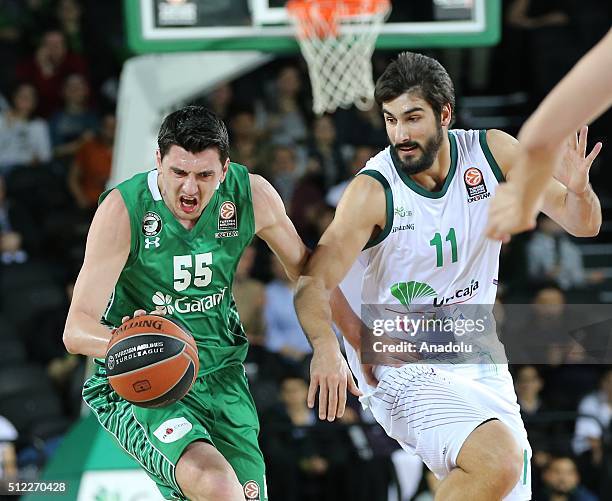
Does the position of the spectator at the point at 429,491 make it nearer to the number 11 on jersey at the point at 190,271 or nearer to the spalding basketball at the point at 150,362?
the number 11 on jersey at the point at 190,271

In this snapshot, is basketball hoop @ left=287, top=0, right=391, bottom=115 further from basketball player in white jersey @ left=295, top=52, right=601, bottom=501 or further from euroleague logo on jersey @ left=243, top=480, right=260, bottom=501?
euroleague logo on jersey @ left=243, top=480, right=260, bottom=501

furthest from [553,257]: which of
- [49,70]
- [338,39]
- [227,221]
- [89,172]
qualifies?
[227,221]

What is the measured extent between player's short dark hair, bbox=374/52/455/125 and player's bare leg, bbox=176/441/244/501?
1.69 meters

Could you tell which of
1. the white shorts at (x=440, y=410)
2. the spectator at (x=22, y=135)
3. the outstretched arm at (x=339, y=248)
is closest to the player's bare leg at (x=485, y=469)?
the white shorts at (x=440, y=410)

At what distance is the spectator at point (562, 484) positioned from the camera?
8336 millimetres

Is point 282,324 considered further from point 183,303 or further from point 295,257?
point 183,303

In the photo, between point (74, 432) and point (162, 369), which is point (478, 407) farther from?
point (74, 432)

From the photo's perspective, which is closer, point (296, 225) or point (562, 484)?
point (562, 484)

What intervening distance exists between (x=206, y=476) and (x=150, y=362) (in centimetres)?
52

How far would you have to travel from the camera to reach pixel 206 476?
465 cm

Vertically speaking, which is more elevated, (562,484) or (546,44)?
(546,44)

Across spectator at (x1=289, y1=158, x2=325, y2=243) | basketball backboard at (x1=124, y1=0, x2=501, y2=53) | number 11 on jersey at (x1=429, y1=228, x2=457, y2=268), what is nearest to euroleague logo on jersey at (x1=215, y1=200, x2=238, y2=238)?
number 11 on jersey at (x1=429, y1=228, x2=457, y2=268)

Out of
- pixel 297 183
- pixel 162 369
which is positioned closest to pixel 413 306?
pixel 162 369

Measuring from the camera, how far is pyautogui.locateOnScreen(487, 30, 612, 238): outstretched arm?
123 inches
